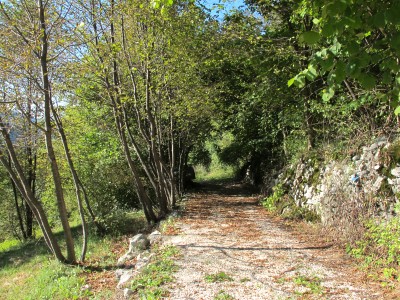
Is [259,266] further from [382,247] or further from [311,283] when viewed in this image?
[382,247]

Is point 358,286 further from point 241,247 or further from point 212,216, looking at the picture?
point 212,216

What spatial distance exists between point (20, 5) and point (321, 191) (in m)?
7.51

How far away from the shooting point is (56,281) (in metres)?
6.38

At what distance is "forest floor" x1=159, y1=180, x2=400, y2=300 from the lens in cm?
433

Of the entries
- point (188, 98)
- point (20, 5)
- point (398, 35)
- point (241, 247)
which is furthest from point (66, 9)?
point (398, 35)

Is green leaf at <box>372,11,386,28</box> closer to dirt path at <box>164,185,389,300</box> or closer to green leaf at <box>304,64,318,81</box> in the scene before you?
green leaf at <box>304,64,318,81</box>

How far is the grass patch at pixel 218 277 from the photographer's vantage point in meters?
4.80

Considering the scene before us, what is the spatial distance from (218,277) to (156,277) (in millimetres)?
943

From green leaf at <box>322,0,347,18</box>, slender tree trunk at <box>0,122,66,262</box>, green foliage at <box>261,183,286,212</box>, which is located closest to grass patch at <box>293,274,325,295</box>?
green leaf at <box>322,0,347,18</box>

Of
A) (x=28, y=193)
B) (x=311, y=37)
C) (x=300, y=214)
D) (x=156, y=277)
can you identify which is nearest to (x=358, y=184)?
(x=300, y=214)

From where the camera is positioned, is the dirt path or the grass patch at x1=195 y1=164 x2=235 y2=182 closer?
the dirt path

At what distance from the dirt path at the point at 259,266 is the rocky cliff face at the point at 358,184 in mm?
796

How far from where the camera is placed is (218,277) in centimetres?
489

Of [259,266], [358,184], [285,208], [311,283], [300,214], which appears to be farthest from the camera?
[285,208]
